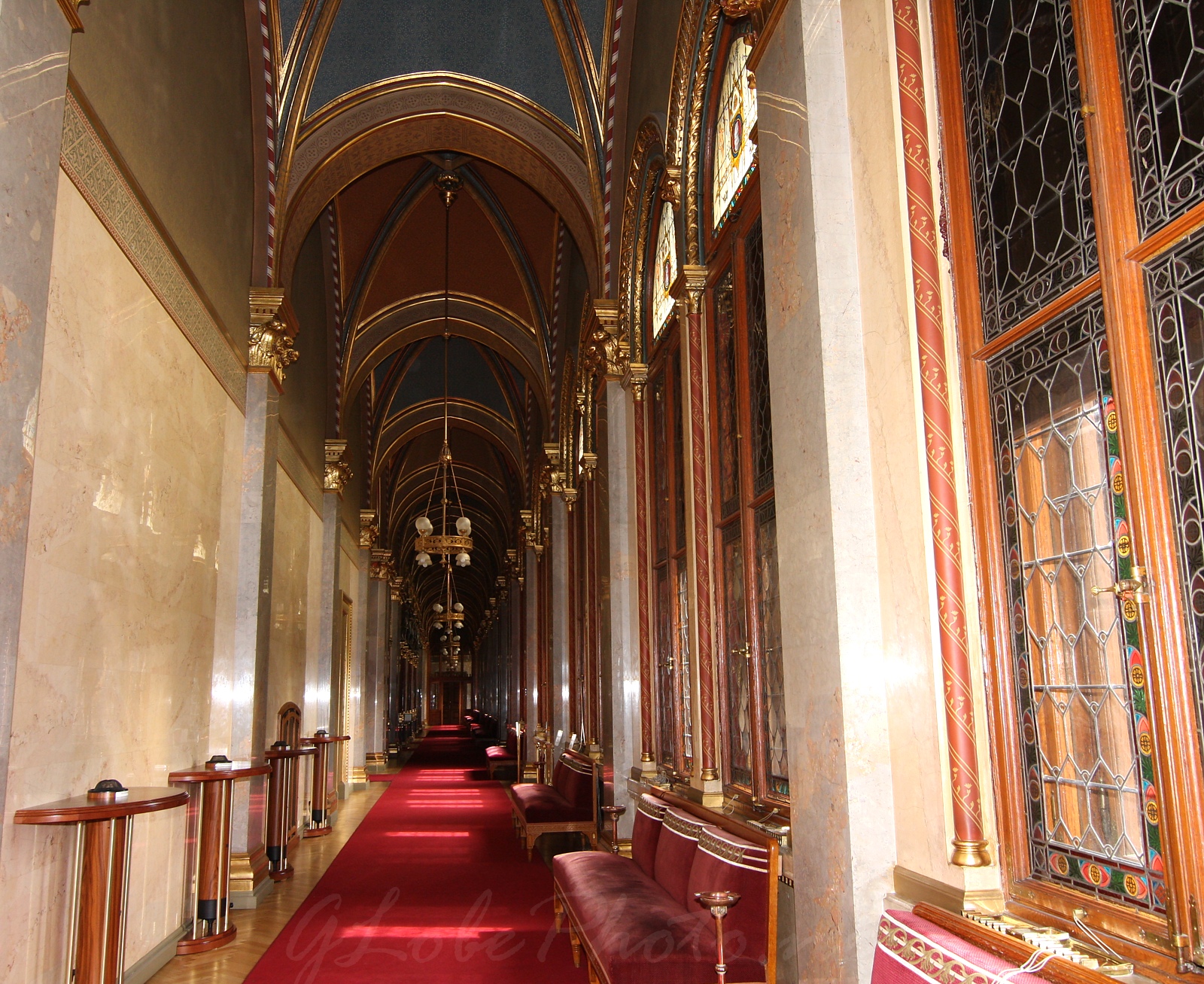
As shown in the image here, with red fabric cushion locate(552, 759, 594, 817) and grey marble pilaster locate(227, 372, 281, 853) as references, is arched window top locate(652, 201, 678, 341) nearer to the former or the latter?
grey marble pilaster locate(227, 372, 281, 853)

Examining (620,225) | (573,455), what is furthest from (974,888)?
(573,455)

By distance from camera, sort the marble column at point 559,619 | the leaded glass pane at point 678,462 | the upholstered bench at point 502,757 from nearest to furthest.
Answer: the leaded glass pane at point 678,462 < the marble column at point 559,619 < the upholstered bench at point 502,757

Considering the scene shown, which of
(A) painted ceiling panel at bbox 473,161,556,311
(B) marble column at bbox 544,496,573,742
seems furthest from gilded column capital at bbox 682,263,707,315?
(B) marble column at bbox 544,496,573,742

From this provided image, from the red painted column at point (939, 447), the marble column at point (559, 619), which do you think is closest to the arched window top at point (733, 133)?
the red painted column at point (939, 447)

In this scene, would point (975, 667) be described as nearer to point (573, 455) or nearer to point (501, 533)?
point (573, 455)

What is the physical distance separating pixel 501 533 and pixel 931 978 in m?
29.7

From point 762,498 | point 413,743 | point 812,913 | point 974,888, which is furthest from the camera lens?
point 413,743

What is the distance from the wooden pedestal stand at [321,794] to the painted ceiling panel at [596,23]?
323 inches

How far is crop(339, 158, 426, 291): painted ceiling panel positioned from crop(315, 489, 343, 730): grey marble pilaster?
11.0 ft

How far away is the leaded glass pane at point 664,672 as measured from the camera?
24.1ft

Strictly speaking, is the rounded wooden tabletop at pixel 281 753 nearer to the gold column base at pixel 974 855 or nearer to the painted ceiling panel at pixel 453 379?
the gold column base at pixel 974 855

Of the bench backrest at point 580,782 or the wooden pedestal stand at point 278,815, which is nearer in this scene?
the wooden pedestal stand at point 278,815

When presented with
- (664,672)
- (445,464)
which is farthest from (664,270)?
(445,464)

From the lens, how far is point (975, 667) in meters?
2.95
